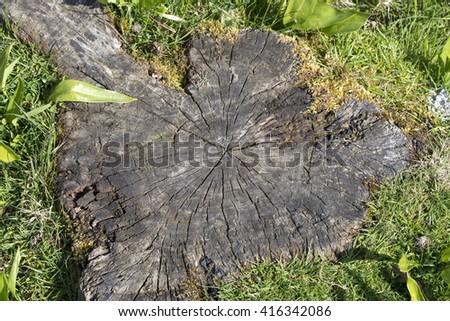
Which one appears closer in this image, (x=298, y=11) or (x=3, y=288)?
(x=3, y=288)

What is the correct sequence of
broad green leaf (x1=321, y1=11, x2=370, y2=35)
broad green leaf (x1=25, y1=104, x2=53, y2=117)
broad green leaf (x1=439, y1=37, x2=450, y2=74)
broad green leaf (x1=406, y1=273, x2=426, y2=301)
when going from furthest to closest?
broad green leaf (x1=439, y1=37, x2=450, y2=74) → broad green leaf (x1=321, y1=11, x2=370, y2=35) → broad green leaf (x1=25, y1=104, x2=53, y2=117) → broad green leaf (x1=406, y1=273, x2=426, y2=301)

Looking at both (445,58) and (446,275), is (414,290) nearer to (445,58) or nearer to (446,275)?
(446,275)

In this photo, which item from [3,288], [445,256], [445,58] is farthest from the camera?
[445,58]

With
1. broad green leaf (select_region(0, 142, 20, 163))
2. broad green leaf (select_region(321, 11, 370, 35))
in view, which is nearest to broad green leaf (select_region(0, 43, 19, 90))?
broad green leaf (select_region(0, 142, 20, 163))

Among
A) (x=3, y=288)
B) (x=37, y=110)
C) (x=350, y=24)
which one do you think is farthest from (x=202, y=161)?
(x=350, y=24)

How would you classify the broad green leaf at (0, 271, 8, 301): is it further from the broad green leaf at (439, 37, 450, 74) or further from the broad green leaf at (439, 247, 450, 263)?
the broad green leaf at (439, 37, 450, 74)

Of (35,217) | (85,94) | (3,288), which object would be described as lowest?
(3,288)
